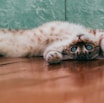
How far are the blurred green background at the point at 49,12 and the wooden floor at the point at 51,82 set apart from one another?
0.59 m

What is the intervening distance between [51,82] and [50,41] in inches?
29.3

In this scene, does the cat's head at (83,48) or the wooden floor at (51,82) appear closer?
the wooden floor at (51,82)

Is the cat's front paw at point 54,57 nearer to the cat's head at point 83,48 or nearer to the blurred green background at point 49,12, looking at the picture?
the cat's head at point 83,48

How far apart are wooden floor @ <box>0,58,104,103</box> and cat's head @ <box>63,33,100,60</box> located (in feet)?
0.18

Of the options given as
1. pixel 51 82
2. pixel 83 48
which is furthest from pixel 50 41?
pixel 51 82

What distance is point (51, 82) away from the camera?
137 cm

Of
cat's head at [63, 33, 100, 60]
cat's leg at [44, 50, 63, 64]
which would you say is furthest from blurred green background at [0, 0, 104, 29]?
cat's leg at [44, 50, 63, 64]

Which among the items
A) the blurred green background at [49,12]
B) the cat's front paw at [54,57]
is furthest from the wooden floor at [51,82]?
the blurred green background at [49,12]

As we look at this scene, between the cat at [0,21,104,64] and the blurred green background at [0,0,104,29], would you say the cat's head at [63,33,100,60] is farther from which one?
the blurred green background at [0,0,104,29]

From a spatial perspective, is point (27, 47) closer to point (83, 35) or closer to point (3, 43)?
point (3, 43)

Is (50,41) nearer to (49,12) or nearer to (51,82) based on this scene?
(49,12)

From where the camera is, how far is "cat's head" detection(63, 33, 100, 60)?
1.84 metres

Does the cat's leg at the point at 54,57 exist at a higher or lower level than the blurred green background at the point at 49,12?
lower

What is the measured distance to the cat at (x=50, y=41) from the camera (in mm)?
1867
